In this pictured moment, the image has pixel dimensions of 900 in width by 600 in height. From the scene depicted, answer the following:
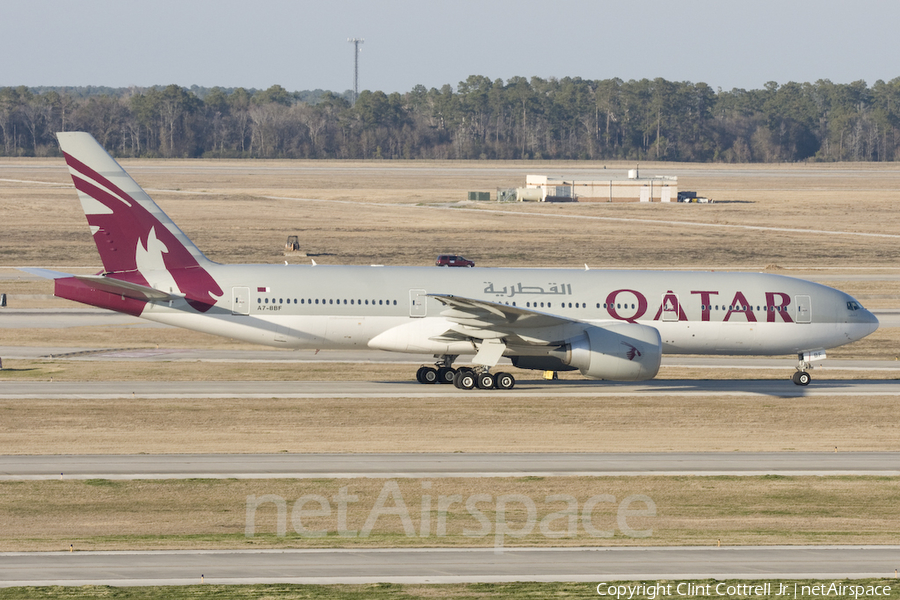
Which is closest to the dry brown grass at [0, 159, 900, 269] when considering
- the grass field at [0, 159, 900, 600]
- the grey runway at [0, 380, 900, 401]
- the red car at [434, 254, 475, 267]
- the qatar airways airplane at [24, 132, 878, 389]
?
the grass field at [0, 159, 900, 600]

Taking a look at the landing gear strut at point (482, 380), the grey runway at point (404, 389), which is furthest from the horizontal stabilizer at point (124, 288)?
the landing gear strut at point (482, 380)

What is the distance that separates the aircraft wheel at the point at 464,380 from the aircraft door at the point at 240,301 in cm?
838

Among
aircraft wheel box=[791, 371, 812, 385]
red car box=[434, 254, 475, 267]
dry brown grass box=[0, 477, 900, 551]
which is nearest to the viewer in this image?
dry brown grass box=[0, 477, 900, 551]

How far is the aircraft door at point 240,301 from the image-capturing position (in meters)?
39.5

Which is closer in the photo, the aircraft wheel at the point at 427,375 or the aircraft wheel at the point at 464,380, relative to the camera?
the aircraft wheel at the point at 464,380

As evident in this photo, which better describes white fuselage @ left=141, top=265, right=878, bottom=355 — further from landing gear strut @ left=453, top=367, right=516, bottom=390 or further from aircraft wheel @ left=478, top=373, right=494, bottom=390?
aircraft wheel @ left=478, top=373, right=494, bottom=390

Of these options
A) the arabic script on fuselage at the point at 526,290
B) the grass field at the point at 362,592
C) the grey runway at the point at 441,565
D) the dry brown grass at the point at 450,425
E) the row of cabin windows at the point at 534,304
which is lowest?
the dry brown grass at the point at 450,425

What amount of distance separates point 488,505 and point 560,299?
1756 centimetres

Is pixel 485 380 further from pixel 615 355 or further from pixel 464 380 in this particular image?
pixel 615 355

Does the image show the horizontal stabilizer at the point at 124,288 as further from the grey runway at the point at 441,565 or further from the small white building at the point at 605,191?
the small white building at the point at 605,191

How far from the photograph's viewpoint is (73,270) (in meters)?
74.9

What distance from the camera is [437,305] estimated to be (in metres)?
40.1

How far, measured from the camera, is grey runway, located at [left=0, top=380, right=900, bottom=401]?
1463 inches

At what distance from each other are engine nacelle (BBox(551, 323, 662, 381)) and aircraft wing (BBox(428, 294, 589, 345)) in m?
0.79
